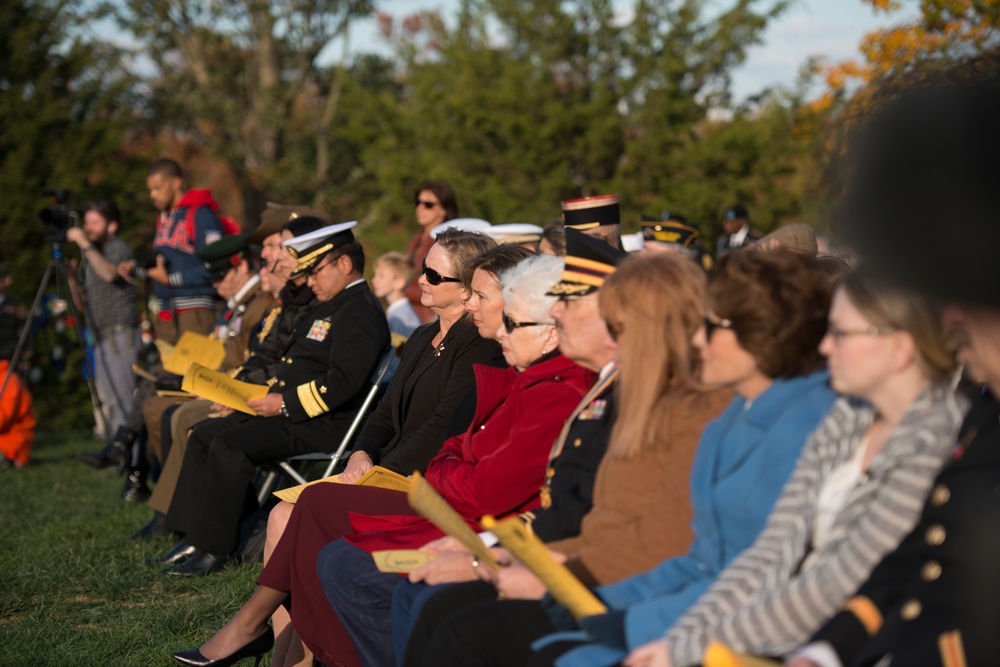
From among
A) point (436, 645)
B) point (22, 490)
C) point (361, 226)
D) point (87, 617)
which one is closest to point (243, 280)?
point (22, 490)

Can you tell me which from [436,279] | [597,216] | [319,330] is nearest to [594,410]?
[436,279]

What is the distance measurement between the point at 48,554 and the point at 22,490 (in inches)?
102

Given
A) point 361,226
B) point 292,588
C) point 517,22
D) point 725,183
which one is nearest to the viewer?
point 292,588

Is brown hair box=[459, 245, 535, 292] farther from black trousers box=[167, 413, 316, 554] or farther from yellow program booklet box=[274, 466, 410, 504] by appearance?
black trousers box=[167, 413, 316, 554]

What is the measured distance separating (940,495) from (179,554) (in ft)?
15.1

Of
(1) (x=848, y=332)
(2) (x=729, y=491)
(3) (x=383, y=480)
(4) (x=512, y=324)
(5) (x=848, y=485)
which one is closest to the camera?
(1) (x=848, y=332)

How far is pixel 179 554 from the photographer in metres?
6.02

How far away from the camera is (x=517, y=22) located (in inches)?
747

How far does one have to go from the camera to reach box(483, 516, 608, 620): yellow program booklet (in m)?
2.64

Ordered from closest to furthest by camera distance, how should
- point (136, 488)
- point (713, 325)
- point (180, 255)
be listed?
1. point (713, 325)
2. point (136, 488)
3. point (180, 255)

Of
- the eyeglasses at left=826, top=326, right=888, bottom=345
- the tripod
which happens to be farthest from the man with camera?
the eyeglasses at left=826, top=326, right=888, bottom=345

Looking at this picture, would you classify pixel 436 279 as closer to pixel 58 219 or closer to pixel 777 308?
pixel 777 308

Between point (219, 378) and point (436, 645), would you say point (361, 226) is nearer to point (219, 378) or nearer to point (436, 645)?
point (219, 378)

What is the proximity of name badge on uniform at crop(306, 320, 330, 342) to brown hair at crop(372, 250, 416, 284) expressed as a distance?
248 cm
